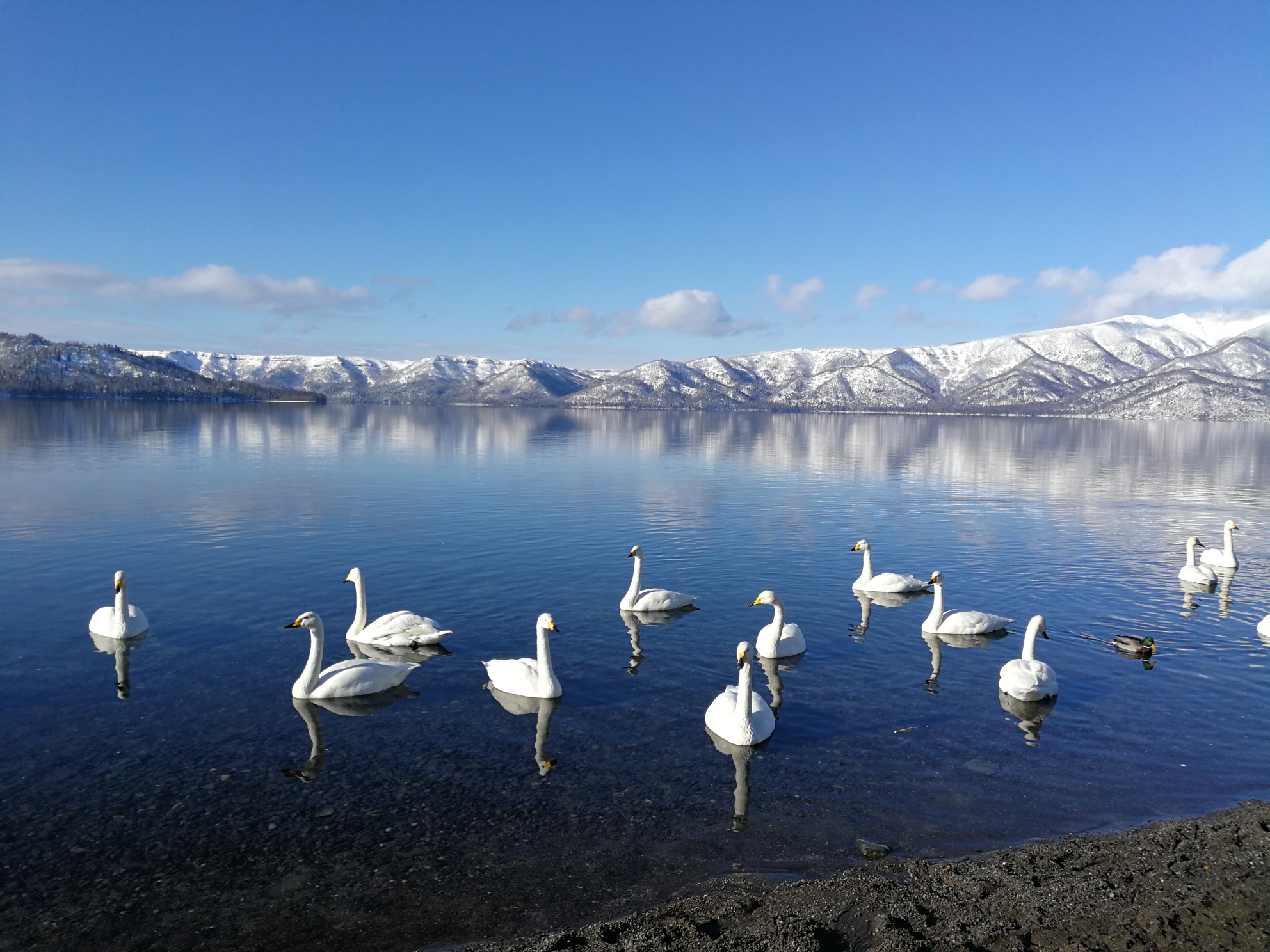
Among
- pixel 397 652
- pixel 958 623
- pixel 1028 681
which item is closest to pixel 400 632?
pixel 397 652

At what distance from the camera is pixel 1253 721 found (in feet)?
50.9

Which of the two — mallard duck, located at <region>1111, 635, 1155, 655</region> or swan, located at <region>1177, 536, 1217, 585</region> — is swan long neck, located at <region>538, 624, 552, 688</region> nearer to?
mallard duck, located at <region>1111, 635, 1155, 655</region>

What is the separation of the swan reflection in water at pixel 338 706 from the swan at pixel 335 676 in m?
0.11

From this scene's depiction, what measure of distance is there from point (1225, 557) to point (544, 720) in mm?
26664

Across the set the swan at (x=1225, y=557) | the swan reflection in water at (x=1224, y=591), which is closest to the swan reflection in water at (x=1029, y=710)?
the swan reflection in water at (x=1224, y=591)

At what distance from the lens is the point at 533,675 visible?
16.0 m

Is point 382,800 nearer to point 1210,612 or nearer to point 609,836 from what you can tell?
point 609,836

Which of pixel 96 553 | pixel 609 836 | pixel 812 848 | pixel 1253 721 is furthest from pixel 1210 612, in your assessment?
Result: pixel 96 553

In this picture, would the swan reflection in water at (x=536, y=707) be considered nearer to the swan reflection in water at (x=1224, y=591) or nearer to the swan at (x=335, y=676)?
the swan at (x=335, y=676)

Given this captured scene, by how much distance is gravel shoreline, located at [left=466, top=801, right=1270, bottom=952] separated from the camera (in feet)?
28.6

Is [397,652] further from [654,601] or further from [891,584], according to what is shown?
[891,584]

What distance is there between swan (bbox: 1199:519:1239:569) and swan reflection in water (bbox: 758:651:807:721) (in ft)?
63.2

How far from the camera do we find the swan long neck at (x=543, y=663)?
15.8 metres

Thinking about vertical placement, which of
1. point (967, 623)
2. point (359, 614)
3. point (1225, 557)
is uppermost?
point (1225, 557)
